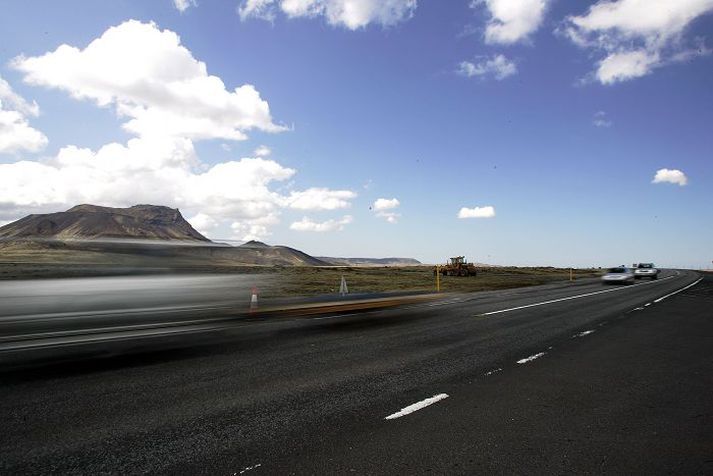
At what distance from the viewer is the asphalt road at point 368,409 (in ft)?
11.6

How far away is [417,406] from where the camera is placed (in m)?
4.82

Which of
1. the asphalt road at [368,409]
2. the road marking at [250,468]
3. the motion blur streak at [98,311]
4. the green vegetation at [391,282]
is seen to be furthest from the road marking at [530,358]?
the green vegetation at [391,282]

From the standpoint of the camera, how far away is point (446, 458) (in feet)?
11.8

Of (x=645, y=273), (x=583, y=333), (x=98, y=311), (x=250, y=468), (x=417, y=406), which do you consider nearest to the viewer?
(x=250, y=468)

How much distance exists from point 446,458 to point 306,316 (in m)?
9.95

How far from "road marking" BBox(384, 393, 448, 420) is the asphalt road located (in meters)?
0.03

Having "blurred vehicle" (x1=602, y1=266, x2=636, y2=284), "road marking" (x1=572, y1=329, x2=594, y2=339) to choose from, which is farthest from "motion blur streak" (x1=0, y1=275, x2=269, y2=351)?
"blurred vehicle" (x1=602, y1=266, x2=636, y2=284)

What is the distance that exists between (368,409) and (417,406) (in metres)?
0.57

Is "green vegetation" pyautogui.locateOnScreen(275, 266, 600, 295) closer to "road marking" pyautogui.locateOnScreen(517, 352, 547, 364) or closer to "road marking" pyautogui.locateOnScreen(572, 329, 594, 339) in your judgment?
"road marking" pyautogui.locateOnScreen(572, 329, 594, 339)

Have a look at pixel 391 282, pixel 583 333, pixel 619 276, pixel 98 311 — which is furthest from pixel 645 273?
pixel 98 311

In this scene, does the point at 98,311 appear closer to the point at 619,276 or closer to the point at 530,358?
the point at 530,358

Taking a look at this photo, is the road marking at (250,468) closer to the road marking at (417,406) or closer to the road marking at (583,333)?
Answer: the road marking at (417,406)

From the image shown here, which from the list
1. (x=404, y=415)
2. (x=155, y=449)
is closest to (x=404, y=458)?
(x=404, y=415)

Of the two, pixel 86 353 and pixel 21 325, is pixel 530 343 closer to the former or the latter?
pixel 86 353
